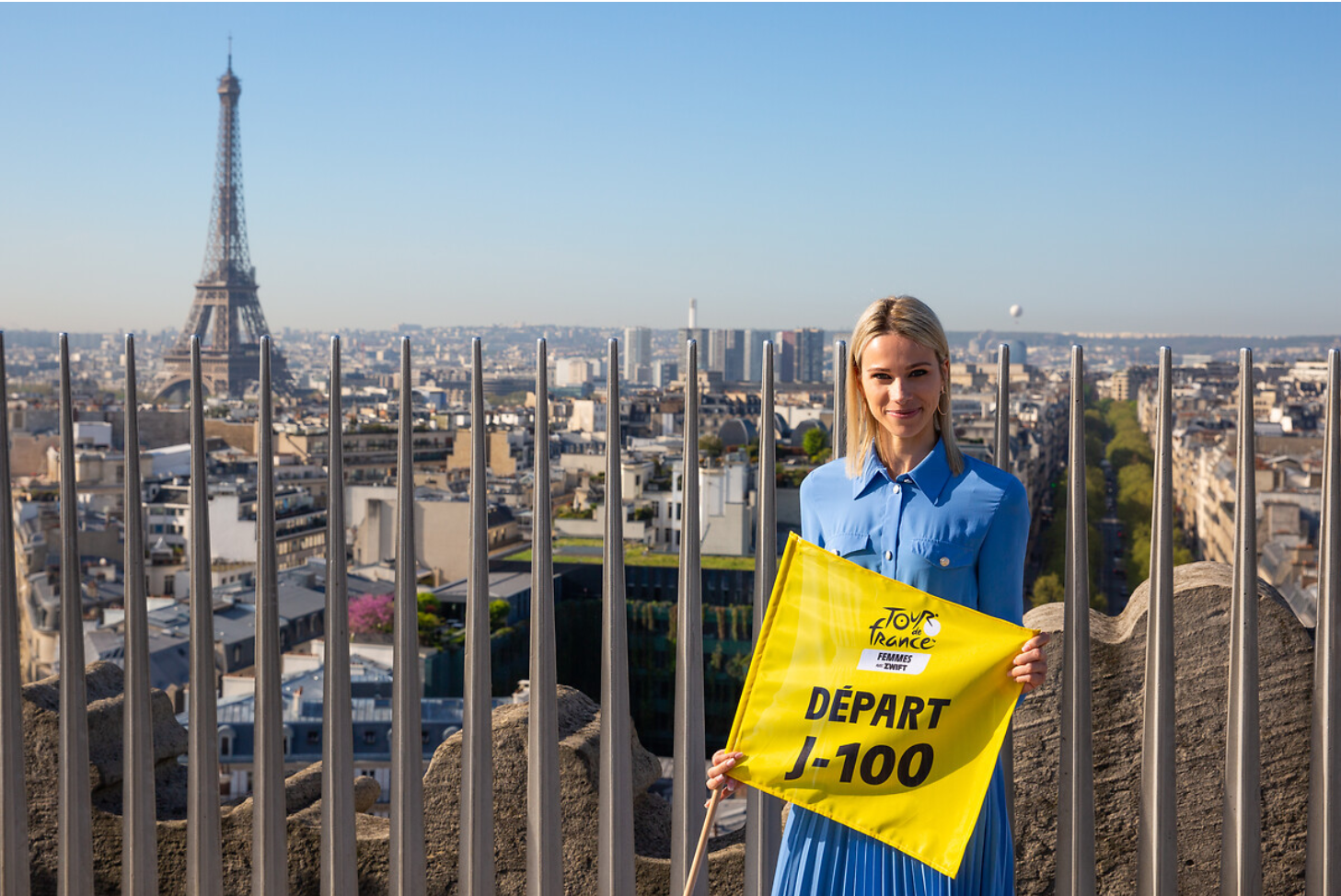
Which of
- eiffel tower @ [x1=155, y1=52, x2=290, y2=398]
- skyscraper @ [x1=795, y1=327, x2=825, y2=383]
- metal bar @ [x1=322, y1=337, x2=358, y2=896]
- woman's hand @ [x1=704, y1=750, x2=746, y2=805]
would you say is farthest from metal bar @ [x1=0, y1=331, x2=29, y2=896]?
skyscraper @ [x1=795, y1=327, x2=825, y2=383]

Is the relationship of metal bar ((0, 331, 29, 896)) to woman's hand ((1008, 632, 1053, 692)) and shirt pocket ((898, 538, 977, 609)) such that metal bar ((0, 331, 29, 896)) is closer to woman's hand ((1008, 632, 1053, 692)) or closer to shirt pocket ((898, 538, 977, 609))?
shirt pocket ((898, 538, 977, 609))

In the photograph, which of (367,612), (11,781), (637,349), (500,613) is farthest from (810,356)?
(11,781)

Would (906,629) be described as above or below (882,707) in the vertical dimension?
above

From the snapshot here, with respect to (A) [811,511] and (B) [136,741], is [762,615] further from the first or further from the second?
(B) [136,741]

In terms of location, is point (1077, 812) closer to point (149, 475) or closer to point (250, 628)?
point (250, 628)

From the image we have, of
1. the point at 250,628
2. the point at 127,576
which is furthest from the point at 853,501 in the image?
the point at 250,628

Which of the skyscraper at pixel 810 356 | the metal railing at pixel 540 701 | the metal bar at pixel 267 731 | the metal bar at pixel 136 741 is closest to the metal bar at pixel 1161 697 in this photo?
the metal railing at pixel 540 701
